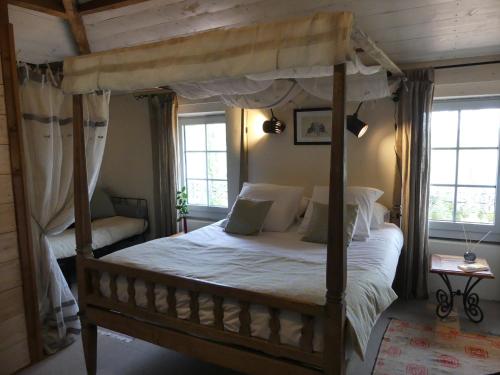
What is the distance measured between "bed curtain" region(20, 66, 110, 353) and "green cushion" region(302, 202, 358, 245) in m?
1.64

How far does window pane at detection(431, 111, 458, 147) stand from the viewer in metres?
3.24

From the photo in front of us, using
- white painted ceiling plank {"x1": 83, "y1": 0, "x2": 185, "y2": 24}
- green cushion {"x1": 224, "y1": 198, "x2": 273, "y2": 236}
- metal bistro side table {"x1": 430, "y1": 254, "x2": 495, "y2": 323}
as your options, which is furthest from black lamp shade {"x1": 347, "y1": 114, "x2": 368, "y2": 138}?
white painted ceiling plank {"x1": 83, "y1": 0, "x2": 185, "y2": 24}

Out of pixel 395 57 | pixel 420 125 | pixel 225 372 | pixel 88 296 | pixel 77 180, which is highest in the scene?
pixel 395 57

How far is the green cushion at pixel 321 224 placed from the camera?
2.71 meters

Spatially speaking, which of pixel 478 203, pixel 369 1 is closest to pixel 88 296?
pixel 369 1

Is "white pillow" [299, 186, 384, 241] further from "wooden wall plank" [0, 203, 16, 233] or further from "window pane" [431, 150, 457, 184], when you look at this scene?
"wooden wall plank" [0, 203, 16, 233]

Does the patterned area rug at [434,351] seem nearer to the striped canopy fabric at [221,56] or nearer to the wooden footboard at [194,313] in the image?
the wooden footboard at [194,313]

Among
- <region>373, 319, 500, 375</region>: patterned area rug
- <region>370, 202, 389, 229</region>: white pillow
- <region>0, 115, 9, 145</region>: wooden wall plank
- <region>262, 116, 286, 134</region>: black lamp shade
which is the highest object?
<region>262, 116, 286, 134</region>: black lamp shade

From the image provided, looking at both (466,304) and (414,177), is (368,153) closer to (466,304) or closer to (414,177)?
(414,177)

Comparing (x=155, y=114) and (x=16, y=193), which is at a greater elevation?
(x=155, y=114)

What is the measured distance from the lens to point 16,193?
2.27 m

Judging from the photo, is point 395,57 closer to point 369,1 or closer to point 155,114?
point 369,1

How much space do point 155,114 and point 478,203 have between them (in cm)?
343

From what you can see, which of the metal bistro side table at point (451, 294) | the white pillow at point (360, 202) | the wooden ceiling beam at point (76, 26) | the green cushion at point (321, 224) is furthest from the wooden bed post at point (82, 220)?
the metal bistro side table at point (451, 294)
